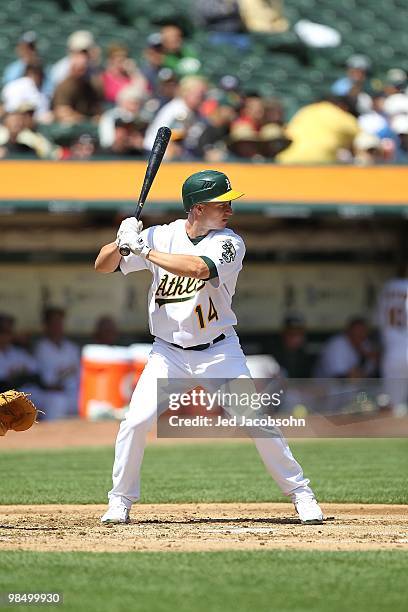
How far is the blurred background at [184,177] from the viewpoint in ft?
40.6

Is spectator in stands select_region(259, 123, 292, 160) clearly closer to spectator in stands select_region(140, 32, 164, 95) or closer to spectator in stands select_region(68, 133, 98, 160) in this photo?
spectator in stands select_region(140, 32, 164, 95)

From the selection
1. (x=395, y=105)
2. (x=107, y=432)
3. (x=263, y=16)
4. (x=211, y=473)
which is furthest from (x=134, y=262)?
(x=263, y=16)

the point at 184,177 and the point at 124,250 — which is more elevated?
the point at 124,250

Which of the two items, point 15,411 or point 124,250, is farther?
point 15,411

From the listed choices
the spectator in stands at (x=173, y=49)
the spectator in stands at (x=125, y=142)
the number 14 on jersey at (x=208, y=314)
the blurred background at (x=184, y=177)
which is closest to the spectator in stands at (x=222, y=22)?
the blurred background at (x=184, y=177)

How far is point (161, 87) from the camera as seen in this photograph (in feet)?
42.8

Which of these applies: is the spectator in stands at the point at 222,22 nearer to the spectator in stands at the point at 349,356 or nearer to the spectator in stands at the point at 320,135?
the spectator in stands at the point at 320,135

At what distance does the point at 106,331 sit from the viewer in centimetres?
1323

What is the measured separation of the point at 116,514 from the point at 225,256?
1348 millimetres

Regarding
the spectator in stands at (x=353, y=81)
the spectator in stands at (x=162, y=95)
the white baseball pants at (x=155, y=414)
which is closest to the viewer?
the white baseball pants at (x=155, y=414)

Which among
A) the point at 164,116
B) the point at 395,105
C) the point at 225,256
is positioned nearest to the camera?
the point at 225,256

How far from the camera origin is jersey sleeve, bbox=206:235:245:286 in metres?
5.98

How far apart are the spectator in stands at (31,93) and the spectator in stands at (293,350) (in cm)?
346

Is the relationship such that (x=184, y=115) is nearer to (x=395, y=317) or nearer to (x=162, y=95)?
(x=162, y=95)
